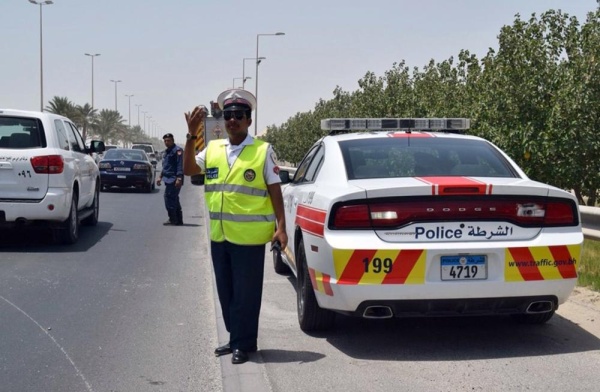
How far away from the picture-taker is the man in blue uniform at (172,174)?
1583cm

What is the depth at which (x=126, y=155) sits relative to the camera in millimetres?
30062

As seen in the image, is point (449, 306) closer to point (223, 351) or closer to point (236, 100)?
point (223, 351)

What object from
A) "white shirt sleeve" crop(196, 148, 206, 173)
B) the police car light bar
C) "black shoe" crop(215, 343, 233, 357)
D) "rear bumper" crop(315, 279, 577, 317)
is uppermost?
the police car light bar

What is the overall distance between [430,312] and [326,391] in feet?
3.65

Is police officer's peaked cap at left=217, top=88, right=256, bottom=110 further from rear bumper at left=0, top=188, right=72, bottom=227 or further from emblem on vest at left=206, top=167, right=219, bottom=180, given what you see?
rear bumper at left=0, top=188, right=72, bottom=227

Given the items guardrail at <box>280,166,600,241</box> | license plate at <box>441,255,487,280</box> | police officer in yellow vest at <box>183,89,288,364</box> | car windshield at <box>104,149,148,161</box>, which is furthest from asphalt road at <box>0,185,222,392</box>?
A: car windshield at <box>104,149,148,161</box>

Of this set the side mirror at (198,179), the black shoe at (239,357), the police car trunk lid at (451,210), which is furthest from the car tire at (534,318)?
the side mirror at (198,179)

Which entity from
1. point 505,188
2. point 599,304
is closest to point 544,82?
point 599,304

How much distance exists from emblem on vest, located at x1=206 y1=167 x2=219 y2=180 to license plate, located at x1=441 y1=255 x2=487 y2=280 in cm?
165

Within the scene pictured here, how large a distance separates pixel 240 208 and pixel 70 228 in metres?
7.11

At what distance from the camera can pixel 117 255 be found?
11.8 meters

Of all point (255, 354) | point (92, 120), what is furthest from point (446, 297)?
point (92, 120)

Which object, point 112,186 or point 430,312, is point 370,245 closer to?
point 430,312

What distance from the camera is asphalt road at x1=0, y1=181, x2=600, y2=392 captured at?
558 centimetres
